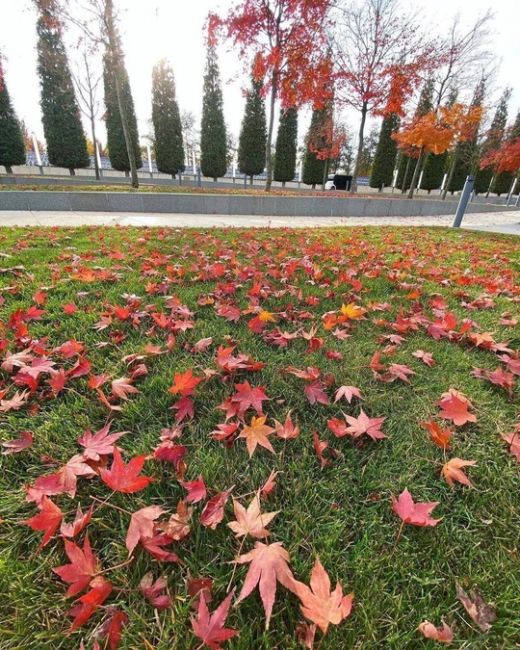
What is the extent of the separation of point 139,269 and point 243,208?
7.70m

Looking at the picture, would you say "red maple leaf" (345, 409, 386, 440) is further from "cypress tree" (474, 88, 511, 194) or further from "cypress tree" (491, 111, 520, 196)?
"cypress tree" (491, 111, 520, 196)

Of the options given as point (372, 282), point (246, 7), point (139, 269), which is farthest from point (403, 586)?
point (246, 7)

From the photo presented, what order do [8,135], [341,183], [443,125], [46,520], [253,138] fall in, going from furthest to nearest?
[341,183] → [253,138] → [8,135] → [443,125] → [46,520]

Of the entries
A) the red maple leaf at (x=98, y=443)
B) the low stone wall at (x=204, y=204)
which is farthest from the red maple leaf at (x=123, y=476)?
the low stone wall at (x=204, y=204)

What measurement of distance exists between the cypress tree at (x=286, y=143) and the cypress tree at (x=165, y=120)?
26.6ft

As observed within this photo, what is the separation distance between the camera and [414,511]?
97 cm

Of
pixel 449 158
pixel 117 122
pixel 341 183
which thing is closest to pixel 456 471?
pixel 117 122

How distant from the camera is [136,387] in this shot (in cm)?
149

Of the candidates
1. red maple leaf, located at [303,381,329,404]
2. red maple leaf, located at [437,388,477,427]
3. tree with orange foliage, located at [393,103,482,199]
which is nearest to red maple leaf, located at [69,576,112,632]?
red maple leaf, located at [303,381,329,404]

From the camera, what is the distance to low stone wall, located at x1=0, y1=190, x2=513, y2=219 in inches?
322

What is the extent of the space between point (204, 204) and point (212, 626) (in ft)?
33.1

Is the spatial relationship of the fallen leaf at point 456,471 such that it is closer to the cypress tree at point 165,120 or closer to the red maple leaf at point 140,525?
the red maple leaf at point 140,525

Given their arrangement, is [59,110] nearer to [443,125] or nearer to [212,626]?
[443,125]

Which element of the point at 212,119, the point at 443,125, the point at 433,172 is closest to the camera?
the point at 443,125
